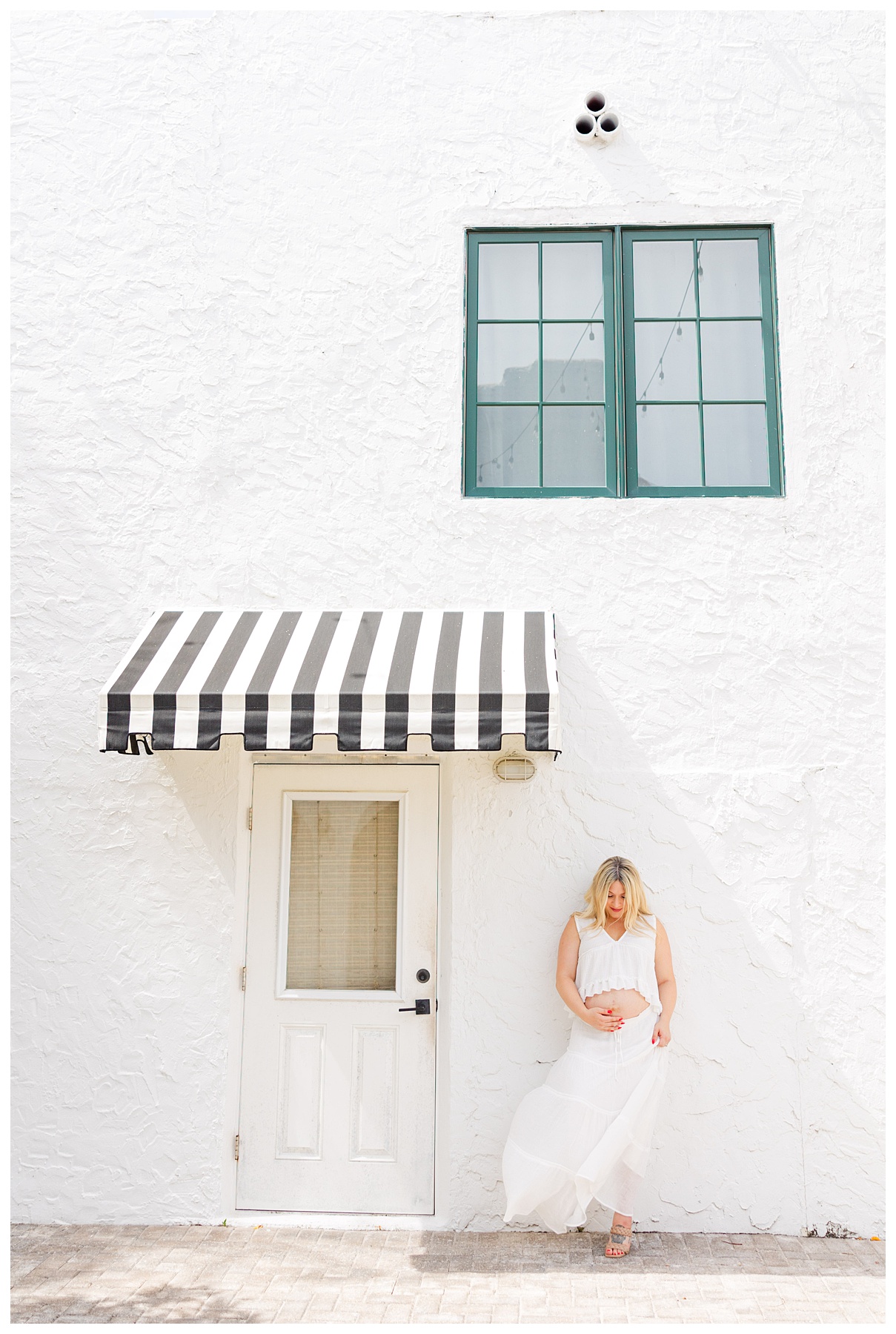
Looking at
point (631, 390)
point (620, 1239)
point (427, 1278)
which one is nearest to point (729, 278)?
point (631, 390)

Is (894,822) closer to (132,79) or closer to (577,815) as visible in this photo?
(577,815)

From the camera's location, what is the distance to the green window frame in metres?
6.59

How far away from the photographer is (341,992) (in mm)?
6133

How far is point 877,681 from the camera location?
6266mm

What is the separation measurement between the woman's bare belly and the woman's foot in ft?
3.35

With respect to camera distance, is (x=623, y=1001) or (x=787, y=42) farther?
(x=787, y=42)

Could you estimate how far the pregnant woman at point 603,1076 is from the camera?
5.33 m

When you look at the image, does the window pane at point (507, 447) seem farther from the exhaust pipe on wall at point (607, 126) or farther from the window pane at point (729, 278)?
the exhaust pipe on wall at point (607, 126)

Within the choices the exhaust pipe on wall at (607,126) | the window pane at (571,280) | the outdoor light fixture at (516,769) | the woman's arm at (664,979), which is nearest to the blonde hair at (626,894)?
the woman's arm at (664,979)

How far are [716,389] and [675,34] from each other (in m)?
2.35

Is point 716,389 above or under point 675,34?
under

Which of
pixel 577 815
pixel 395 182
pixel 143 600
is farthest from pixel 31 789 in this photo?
pixel 395 182

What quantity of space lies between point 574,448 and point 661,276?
4.23ft

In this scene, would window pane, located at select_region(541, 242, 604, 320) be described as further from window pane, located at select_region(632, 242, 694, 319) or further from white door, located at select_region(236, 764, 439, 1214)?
white door, located at select_region(236, 764, 439, 1214)
